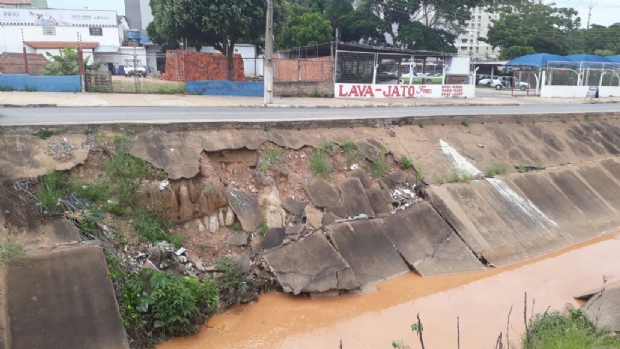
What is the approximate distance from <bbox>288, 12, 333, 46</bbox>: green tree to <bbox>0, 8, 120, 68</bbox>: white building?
14.4 meters

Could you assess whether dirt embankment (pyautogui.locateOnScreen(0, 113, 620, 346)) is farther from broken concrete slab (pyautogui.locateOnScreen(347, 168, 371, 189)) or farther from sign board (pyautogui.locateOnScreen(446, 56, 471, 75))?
sign board (pyautogui.locateOnScreen(446, 56, 471, 75))

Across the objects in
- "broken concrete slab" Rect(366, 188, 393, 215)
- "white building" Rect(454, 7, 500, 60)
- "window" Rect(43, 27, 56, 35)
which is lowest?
"broken concrete slab" Rect(366, 188, 393, 215)

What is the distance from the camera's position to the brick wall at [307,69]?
80.6ft

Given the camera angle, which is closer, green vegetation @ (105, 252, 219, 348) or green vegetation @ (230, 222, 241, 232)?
green vegetation @ (105, 252, 219, 348)

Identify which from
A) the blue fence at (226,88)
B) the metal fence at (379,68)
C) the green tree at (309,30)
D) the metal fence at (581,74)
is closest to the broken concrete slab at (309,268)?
the blue fence at (226,88)

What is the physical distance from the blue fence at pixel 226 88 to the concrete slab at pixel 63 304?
52.1ft

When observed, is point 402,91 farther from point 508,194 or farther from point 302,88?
point 508,194

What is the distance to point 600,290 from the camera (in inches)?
323

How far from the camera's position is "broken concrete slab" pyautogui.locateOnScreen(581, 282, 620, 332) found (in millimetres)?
6836

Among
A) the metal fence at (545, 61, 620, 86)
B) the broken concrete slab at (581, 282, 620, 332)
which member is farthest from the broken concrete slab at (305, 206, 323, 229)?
the metal fence at (545, 61, 620, 86)

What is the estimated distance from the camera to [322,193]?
33.1ft

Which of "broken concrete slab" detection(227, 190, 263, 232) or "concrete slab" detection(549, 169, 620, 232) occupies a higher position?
"broken concrete slab" detection(227, 190, 263, 232)

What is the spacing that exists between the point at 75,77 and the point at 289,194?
1435 centimetres

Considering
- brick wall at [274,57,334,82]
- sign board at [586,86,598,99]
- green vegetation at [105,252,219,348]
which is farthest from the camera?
sign board at [586,86,598,99]
